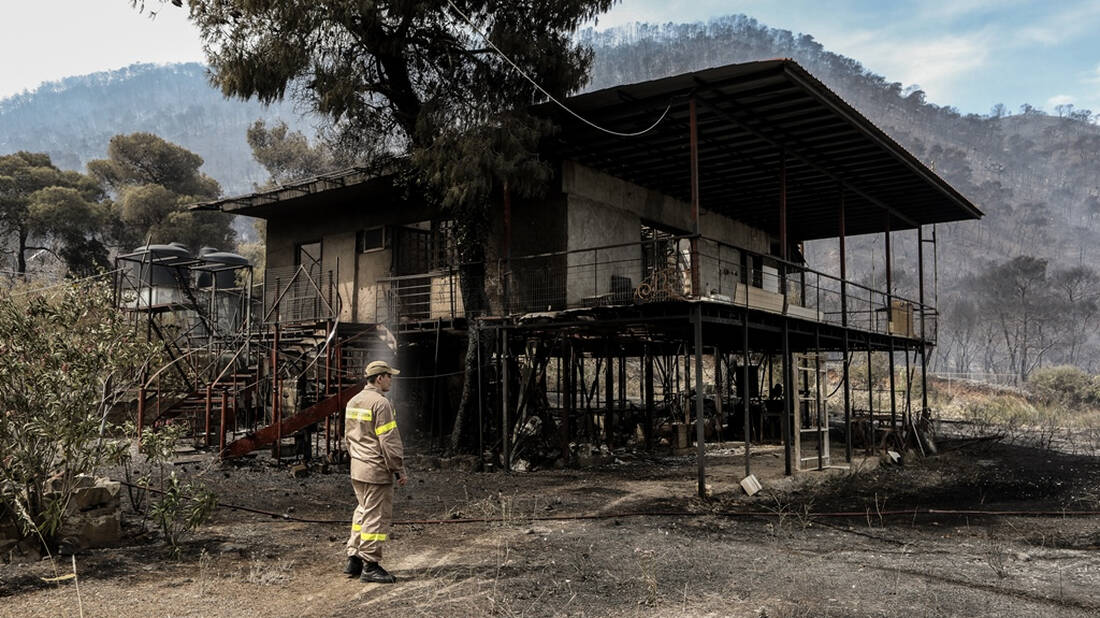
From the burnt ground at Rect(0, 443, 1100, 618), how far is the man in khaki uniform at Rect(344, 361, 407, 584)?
0.84 ft

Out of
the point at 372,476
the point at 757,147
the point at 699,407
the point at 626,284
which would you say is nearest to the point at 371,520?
the point at 372,476

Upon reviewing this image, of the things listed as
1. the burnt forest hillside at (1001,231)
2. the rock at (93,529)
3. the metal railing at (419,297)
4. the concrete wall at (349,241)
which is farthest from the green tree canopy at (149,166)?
the rock at (93,529)

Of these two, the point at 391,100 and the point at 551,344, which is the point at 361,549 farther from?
the point at 391,100

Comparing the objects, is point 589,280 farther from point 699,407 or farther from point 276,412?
point 276,412

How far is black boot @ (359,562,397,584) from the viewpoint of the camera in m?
6.94

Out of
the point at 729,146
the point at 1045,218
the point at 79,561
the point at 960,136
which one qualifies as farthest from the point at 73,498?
the point at 960,136

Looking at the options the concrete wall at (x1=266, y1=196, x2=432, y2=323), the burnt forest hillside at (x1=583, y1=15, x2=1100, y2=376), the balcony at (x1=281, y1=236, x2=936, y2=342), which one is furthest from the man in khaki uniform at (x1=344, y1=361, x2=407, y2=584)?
the burnt forest hillside at (x1=583, y1=15, x2=1100, y2=376)

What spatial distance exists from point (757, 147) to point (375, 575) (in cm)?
1224

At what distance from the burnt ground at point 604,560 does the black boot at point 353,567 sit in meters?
0.23

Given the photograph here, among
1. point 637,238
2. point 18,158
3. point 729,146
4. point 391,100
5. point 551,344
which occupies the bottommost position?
point 551,344

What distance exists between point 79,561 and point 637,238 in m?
13.8

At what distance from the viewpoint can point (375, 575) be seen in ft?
22.8

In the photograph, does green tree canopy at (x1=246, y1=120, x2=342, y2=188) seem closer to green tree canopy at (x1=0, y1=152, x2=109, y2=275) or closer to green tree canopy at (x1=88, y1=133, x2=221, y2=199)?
green tree canopy at (x1=88, y1=133, x2=221, y2=199)

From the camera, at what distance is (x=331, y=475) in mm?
14172
